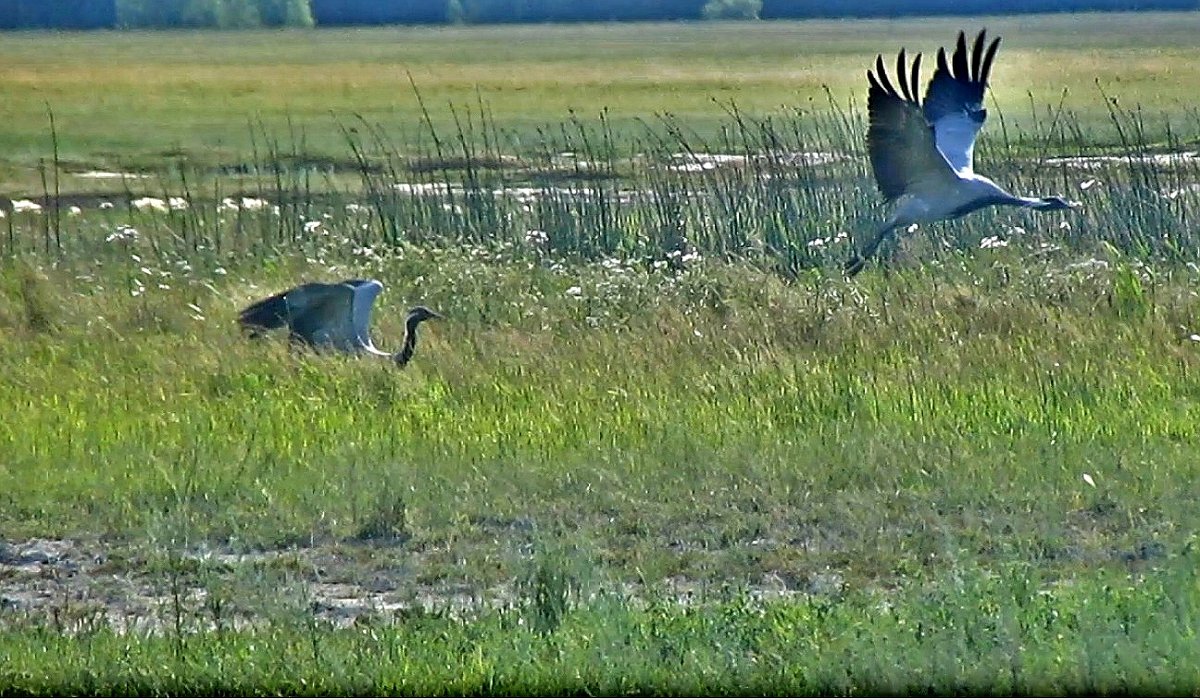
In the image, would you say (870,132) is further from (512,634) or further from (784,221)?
(512,634)

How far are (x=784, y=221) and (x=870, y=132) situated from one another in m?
2.15

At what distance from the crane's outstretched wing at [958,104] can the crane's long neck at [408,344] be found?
2.81 m

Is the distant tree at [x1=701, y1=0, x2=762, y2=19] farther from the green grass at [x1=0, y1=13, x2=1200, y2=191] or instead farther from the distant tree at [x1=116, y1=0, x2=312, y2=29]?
the distant tree at [x1=116, y1=0, x2=312, y2=29]

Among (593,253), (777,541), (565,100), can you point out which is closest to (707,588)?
(777,541)

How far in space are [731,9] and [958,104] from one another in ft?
75.2

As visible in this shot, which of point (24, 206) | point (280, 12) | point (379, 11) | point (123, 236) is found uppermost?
point (280, 12)

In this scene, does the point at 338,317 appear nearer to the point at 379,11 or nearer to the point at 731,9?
the point at 379,11

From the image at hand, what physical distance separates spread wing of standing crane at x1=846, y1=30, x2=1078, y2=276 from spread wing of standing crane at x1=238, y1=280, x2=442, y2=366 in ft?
8.20

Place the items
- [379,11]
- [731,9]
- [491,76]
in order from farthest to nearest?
[491,76] → [731,9] → [379,11]

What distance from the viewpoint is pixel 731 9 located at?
31641 mm

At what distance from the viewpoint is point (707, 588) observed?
523 cm

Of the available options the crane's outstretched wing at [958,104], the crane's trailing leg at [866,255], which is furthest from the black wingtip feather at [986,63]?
the crane's trailing leg at [866,255]

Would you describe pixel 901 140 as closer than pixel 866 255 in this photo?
Yes

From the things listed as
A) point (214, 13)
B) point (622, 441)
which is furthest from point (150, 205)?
point (214, 13)
